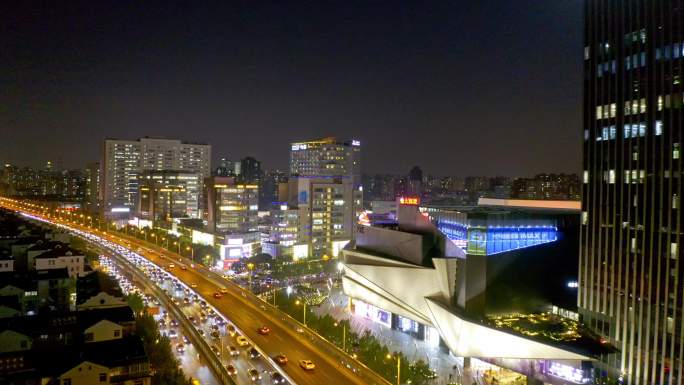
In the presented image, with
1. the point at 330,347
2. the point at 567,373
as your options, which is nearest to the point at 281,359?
the point at 330,347

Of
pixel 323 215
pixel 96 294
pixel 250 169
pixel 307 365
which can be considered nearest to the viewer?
pixel 307 365

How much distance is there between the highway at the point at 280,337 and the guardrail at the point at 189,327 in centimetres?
256

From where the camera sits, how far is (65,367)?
74.3 feet

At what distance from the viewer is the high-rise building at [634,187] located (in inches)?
931

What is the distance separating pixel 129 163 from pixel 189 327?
302ft

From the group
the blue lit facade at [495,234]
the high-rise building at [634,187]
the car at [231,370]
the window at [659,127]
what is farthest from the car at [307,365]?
the window at [659,127]

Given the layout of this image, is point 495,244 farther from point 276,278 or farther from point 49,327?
point 276,278

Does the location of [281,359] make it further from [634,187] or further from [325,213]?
[325,213]

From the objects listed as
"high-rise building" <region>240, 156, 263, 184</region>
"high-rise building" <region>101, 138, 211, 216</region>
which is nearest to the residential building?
"high-rise building" <region>101, 138, 211, 216</region>

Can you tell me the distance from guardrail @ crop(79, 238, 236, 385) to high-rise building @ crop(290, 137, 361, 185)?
2120 inches

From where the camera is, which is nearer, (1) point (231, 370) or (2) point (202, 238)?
(1) point (231, 370)

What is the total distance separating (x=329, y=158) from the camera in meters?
105

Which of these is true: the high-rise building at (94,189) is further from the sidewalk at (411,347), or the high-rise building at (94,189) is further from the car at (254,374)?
the car at (254,374)

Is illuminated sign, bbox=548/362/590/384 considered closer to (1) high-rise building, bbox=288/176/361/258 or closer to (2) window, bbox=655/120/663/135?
(2) window, bbox=655/120/663/135
